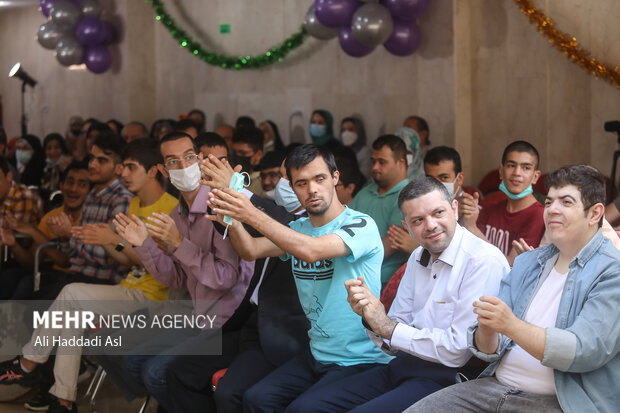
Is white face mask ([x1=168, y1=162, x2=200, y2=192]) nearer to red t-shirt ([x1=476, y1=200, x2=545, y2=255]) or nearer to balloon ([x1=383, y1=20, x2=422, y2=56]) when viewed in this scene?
red t-shirt ([x1=476, y1=200, x2=545, y2=255])

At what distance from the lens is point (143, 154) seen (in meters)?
5.17

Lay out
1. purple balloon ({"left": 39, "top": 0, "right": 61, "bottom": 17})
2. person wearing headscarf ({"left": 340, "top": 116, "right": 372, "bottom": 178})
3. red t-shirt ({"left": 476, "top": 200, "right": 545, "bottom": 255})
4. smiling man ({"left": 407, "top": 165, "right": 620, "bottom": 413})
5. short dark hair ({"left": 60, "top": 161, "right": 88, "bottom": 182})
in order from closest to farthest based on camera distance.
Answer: smiling man ({"left": 407, "top": 165, "right": 620, "bottom": 413}), red t-shirt ({"left": 476, "top": 200, "right": 545, "bottom": 255}), short dark hair ({"left": 60, "top": 161, "right": 88, "bottom": 182}), person wearing headscarf ({"left": 340, "top": 116, "right": 372, "bottom": 178}), purple balloon ({"left": 39, "top": 0, "right": 61, "bottom": 17})

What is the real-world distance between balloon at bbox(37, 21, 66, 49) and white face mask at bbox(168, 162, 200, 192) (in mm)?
7619

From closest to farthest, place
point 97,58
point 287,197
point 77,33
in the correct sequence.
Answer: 1. point 287,197
2. point 77,33
3. point 97,58

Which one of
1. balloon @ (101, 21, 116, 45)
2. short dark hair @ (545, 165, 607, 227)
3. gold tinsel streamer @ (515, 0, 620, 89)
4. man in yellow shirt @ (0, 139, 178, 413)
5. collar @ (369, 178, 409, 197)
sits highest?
balloon @ (101, 21, 116, 45)

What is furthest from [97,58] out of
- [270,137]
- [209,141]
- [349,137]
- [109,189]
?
[209,141]

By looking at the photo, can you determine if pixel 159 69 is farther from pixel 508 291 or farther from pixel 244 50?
pixel 508 291

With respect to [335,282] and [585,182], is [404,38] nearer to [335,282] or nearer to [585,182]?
[335,282]

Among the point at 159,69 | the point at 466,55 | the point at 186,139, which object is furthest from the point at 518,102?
the point at 159,69

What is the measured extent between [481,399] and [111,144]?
13.1ft

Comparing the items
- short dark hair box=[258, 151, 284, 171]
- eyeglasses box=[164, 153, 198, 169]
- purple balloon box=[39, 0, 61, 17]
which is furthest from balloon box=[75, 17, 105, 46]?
eyeglasses box=[164, 153, 198, 169]

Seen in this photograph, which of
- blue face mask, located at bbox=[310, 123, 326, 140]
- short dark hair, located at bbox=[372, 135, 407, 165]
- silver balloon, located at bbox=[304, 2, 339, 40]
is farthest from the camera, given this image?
blue face mask, located at bbox=[310, 123, 326, 140]

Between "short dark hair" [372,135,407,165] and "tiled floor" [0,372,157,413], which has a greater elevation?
"short dark hair" [372,135,407,165]

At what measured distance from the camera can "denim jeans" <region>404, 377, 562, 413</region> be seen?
9.18 feet
